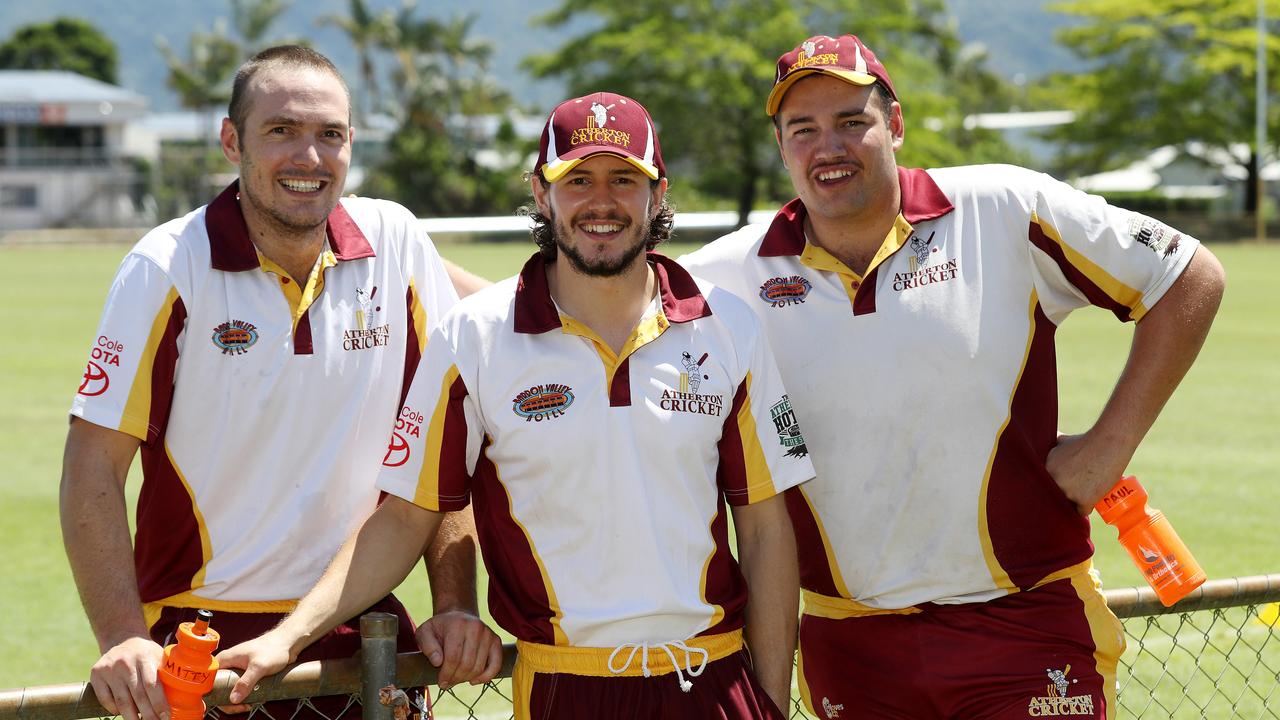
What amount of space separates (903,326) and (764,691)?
3.40 feet

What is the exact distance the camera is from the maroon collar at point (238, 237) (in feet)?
12.3

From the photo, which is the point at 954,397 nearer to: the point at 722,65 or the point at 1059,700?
the point at 1059,700

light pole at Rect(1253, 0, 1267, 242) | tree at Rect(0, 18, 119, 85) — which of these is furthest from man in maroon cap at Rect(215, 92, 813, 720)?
tree at Rect(0, 18, 119, 85)

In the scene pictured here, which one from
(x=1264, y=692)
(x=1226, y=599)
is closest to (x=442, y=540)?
(x=1226, y=599)

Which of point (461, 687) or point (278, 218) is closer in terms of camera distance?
point (278, 218)

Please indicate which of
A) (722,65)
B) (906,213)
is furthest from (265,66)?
(722,65)

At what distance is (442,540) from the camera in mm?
3699

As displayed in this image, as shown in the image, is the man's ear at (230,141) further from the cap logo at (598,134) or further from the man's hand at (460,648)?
the man's hand at (460,648)

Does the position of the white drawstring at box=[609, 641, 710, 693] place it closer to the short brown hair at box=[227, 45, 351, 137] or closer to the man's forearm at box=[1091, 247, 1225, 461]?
the man's forearm at box=[1091, 247, 1225, 461]

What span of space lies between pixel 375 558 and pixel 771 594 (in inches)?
36.6

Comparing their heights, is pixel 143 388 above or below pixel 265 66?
below

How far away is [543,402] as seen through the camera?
343 centimetres

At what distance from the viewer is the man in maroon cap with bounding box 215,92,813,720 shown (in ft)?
11.1

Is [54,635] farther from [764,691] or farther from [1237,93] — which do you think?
[1237,93]
